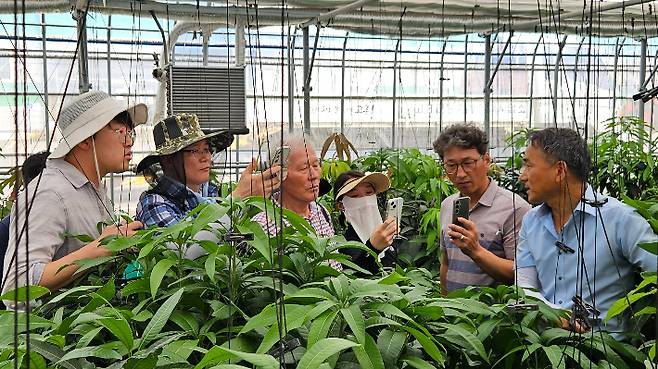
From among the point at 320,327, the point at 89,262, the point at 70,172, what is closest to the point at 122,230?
the point at 89,262

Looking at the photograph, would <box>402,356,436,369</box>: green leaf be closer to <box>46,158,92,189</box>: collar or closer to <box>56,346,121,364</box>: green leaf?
<box>56,346,121,364</box>: green leaf

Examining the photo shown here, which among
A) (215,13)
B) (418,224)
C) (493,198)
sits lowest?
(418,224)

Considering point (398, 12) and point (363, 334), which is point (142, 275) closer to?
point (363, 334)

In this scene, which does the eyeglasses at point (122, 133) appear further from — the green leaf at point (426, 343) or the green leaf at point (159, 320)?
the green leaf at point (426, 343)

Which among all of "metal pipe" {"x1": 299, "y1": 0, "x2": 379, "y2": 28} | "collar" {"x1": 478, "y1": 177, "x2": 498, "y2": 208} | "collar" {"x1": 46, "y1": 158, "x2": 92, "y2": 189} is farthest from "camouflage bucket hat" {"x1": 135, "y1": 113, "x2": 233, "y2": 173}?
"metal pipe" {"x1": 299, "y1": 0, "x2": 379, "y2": 28}

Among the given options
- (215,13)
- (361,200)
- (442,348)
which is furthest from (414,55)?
(442,348)

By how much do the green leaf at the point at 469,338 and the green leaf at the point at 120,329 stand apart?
46 cm

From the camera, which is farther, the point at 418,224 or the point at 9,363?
the point at 418,224

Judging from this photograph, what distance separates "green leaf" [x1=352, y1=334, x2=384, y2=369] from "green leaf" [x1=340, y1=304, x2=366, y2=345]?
14mm

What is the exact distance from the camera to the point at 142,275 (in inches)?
54.5

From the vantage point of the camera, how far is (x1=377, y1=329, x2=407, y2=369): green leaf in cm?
105

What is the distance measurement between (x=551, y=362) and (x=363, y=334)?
0.33 m

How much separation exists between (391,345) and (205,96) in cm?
278

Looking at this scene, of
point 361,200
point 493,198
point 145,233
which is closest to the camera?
point 145,233
